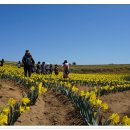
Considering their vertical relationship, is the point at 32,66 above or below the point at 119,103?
above

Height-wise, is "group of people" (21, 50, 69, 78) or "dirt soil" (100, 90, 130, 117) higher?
"group of people" (21, 50, 69, 78)

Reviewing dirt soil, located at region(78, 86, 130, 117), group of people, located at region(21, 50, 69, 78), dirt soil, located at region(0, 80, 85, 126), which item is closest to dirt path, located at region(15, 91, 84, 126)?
dirt soil, located at region(0, 80, 85, 126)

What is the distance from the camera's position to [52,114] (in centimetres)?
997

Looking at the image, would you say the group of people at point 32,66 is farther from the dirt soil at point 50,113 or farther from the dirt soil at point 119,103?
the dirt soil at point 50,113

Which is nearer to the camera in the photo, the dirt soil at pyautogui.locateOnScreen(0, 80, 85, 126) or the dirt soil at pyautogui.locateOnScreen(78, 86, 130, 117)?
the dirt soil at pyautogui.locateOnScreen(0, 80, 85, 126)

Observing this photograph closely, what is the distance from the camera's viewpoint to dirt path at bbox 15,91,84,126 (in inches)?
345

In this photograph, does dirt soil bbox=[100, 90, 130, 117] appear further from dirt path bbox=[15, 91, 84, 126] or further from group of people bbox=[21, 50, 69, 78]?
group of people bbox=[21, 50, 69, 78]

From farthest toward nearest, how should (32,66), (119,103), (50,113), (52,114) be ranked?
(32,66), (119,103), (50,113), (52,114)

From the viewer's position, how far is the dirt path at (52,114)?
877 cm

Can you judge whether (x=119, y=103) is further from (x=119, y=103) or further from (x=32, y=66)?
(x=32, y=66)

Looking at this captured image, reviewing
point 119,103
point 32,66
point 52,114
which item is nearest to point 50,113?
point 52,114

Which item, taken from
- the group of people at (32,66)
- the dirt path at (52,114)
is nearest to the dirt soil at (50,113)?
the dirt path at (52,114)
